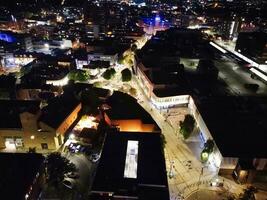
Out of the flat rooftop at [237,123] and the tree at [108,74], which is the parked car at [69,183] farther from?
the tree at [108,74]

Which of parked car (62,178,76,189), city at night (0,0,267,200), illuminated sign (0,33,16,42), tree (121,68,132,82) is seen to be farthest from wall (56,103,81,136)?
illuminated sign (0,33,16,42)

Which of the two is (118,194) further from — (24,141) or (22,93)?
(22,93)

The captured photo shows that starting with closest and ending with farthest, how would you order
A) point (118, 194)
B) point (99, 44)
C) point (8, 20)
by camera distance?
point (118, 194), point (99, 44), point (8, 20)

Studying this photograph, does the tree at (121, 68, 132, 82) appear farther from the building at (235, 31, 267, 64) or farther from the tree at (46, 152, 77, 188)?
the building at (235, 31, 267, 64)

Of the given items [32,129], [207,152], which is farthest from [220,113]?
[32,129]

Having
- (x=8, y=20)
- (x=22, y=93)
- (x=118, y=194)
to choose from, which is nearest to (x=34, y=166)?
(x=118, y=194)

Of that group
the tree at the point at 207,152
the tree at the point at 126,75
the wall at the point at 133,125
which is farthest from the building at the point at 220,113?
the wall at the point at 133,125

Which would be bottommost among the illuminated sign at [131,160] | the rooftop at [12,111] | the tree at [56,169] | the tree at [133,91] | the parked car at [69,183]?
the parked car at [69,183]
